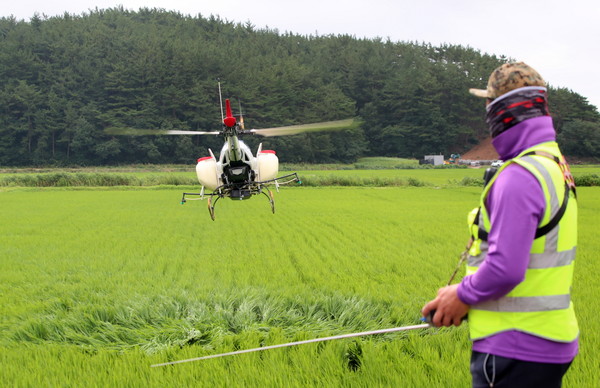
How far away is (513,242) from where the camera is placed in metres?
1.77

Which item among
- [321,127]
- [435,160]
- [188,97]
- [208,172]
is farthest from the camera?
[435,160]

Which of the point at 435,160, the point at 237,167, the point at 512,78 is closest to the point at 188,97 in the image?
the point at 237,167

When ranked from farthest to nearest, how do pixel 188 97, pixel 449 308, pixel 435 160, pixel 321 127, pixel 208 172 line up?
pixel 435 160, pixel 188 97, pixel 208 172, pixel 321 127, pixel 449 308

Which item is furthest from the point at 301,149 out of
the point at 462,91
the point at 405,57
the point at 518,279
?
the point at 405,57

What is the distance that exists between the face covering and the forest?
2655 cm

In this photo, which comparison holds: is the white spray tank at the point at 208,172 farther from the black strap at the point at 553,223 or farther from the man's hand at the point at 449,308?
the black strap at the point at 553,223

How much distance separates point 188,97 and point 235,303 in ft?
78.5

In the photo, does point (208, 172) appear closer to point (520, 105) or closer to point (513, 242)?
point (520, 105)

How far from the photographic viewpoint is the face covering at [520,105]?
1.92 meters

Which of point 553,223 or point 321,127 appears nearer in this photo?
point 553,223

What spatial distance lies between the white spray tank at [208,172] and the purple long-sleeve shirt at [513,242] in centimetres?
439

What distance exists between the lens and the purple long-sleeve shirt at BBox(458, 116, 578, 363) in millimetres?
1765

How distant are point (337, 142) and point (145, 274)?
1813 inches

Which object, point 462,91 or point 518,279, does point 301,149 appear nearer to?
point 462,91
